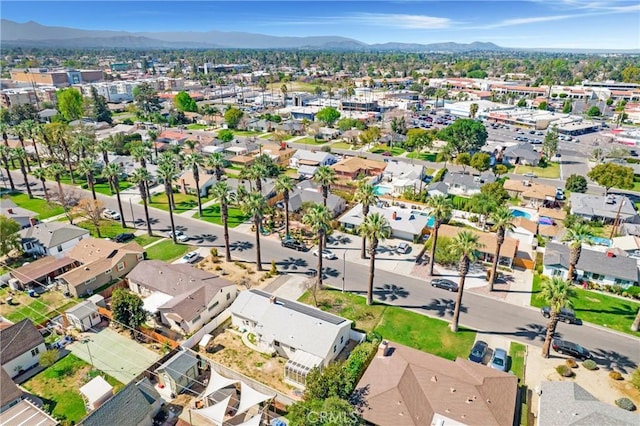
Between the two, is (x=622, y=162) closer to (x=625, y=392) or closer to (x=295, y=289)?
(x=625, y=392)

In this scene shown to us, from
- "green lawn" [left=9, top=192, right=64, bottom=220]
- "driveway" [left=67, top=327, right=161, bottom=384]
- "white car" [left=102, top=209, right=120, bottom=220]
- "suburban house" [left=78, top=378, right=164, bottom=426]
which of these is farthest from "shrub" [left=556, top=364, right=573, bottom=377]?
"green lawn" [left=9, top=192, right=64, bottom=220]

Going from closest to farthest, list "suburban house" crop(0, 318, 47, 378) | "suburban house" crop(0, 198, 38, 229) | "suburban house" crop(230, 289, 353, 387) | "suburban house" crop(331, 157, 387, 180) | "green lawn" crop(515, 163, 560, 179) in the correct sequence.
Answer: "suburban house" crop(0, 318, 47, 378), "suburban house" crop(230, 289, 353, 387), "suburban house" crop(0, 198, 38, 229), "suburban house" crop(331, 157, 387, 180), "green lawn" crop(515, 163, 560, 179)

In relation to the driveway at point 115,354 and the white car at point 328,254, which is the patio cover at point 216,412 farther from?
the white car at point 328,254

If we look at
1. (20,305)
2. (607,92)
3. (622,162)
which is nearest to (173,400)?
(20,305)

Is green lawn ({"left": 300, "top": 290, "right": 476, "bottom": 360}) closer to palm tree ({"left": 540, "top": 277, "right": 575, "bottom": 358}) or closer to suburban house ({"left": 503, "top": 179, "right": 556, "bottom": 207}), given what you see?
palm tree ({"left": 540, "top": 277, "right": 575, "bottom": 358})

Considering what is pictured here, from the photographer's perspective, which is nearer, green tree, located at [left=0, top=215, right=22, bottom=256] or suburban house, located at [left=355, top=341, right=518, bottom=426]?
suburban house, located at [left=355, top=341, right=518, bottom=426]

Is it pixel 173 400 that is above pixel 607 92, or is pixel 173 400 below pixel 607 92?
below

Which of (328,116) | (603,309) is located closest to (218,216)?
(603,309)

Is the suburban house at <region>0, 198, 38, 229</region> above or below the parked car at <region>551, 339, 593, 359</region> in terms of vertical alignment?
above
